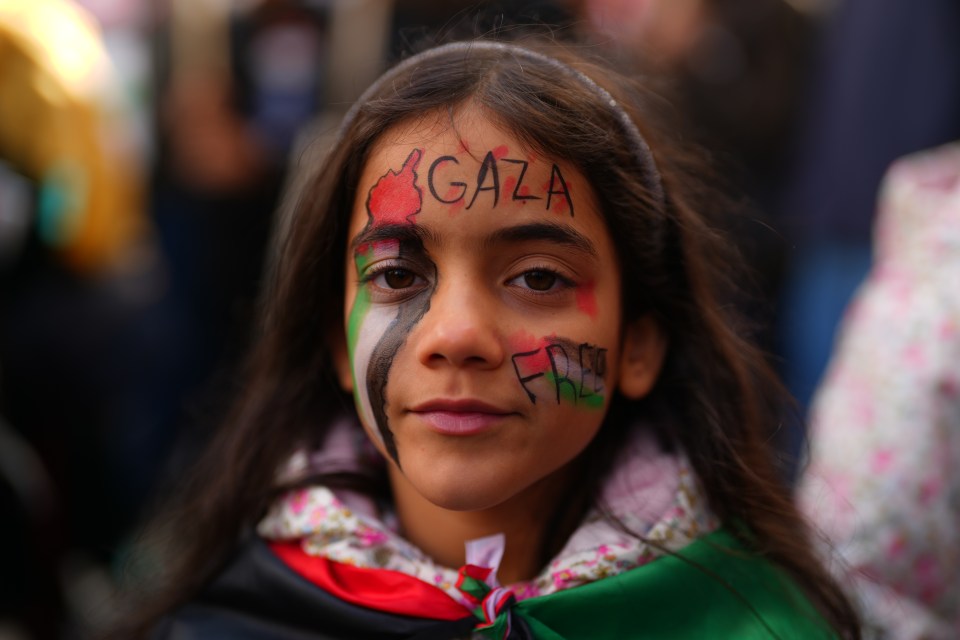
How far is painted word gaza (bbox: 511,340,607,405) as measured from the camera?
1516 millimetres

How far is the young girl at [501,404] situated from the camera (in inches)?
60.0

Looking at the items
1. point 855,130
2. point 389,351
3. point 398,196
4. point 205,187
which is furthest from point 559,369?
point 205,187

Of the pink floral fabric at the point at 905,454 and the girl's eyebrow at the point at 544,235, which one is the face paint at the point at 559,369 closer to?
the girl's eyebrow at the point at 544,235

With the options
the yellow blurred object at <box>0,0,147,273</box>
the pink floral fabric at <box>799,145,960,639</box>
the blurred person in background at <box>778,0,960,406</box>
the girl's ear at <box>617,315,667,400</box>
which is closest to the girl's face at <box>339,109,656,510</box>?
the girl's ear at <box>617,315,667,400</box>

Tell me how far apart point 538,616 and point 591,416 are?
33cm

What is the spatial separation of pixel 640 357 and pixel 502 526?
0.39 meters

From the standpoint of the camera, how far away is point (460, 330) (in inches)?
57.3

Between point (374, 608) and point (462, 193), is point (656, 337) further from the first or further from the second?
point (374, 608)

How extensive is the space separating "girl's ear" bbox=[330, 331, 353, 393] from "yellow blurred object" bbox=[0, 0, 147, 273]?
6.62 feet

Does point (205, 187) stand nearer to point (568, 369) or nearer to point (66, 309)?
point (66, 309)

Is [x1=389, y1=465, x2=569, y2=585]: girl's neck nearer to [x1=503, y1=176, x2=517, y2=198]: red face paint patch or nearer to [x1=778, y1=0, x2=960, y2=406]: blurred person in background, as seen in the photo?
[x1=503, y1=176, x2=517, y2=198]: red face paint patch

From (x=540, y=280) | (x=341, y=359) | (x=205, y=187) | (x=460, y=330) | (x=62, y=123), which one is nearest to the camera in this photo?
(x=460, y=330)

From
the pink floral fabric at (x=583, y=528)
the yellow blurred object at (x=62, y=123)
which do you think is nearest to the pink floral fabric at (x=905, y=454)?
the pink floral fabric at (x=583, y=528)

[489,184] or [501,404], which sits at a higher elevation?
[489,184]
